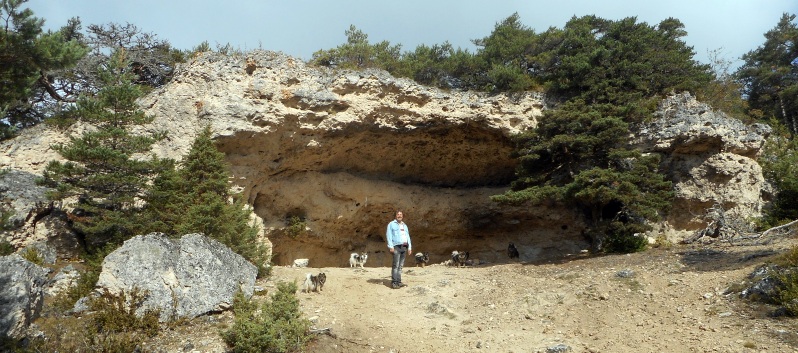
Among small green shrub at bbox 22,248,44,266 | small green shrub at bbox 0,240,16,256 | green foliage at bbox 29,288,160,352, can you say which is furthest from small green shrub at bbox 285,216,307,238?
green foliage at bbox 29,288,160,352

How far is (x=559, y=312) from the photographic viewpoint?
8883 mm

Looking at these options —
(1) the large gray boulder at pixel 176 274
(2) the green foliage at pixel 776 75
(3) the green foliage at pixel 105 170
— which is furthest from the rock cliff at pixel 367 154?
(2) the green foliage at pixel 776 75

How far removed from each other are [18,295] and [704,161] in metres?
16.6

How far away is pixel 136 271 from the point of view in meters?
8.43

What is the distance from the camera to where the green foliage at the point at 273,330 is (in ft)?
22.5

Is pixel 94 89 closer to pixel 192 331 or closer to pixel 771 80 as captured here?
pixel 192 331

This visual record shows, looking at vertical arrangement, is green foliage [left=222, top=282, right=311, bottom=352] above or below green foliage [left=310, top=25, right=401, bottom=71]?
below

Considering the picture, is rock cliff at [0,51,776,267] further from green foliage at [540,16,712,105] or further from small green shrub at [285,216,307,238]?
green foliage at [540,16,712,105]

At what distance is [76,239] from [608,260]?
1209 centimetres

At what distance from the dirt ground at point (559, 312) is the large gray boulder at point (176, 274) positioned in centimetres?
41

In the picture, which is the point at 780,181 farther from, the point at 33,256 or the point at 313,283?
the point at 33,256

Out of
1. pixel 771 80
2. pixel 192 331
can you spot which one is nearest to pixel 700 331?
pixel 192 331

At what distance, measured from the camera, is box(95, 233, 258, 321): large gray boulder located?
8.26 metres

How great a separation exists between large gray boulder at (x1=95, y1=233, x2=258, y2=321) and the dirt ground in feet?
1.35
